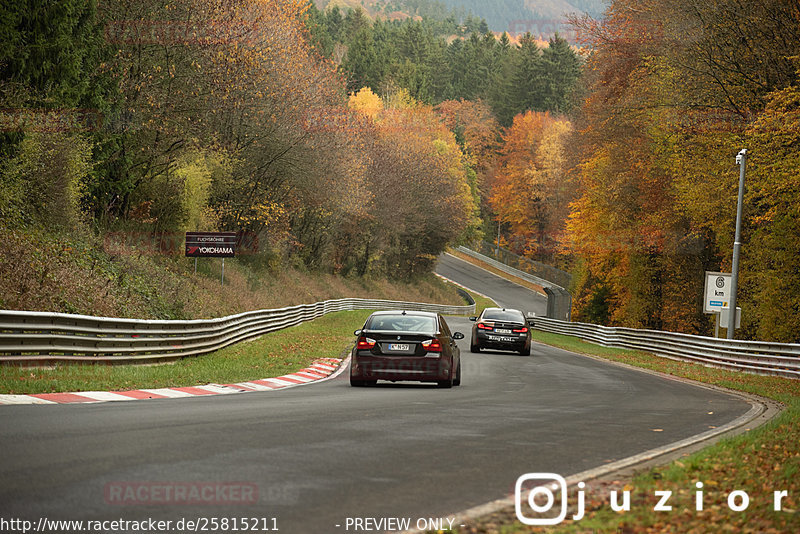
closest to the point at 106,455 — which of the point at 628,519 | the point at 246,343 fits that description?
the point at 628,519

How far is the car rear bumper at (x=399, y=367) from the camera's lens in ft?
55.7

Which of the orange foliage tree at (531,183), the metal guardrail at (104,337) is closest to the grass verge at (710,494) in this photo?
the metal guardrail at (104,337)

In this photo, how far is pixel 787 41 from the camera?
3145cm

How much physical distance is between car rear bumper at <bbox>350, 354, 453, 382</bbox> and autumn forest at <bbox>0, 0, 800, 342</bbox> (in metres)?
10.3

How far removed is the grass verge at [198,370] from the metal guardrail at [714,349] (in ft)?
41.6

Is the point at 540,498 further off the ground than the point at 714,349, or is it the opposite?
the point at 540,498

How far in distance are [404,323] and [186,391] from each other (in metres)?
4.43

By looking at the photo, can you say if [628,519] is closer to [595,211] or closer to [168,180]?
[168,180]

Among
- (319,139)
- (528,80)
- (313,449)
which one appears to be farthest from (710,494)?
(528,80)

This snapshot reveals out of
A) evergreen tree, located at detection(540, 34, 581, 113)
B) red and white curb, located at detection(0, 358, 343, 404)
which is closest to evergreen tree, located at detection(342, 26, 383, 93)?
evergreen tree, located at detection(540, 34, 581, 113)

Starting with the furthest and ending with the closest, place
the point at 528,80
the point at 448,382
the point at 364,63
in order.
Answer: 1. the point at 528,80
2. the point at 364,63
3. the point at 448,382

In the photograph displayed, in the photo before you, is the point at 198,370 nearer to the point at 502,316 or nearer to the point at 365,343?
the point at 365,343

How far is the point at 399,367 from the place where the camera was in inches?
669

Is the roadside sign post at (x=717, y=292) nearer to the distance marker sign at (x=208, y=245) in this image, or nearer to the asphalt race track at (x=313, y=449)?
the asphalt race track at (x=313, y=449)
